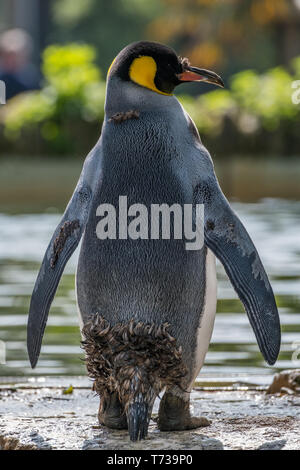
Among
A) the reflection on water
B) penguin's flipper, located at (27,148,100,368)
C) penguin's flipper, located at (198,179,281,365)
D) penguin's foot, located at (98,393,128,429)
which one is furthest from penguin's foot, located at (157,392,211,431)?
the reflection on water

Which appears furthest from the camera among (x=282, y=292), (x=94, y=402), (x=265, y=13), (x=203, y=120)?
(x=265, y=13)

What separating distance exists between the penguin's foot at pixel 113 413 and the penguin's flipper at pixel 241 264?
1.50 feet

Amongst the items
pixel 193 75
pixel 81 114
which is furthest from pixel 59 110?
pixel 193 75

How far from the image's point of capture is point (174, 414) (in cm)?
348

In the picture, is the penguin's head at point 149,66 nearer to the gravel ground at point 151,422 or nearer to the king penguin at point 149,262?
the king penguin at point 149,262

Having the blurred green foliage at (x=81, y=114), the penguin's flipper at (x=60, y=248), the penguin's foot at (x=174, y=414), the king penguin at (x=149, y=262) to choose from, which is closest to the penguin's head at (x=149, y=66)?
the king penguin at (x=149, y=262)

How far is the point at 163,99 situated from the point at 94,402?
116 cm

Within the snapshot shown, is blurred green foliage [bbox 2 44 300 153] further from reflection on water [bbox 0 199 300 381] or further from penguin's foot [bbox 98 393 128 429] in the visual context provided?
penguin's foot [bbox 98 393 128 429]

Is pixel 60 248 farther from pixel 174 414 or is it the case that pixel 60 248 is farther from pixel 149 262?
pixel 174 414

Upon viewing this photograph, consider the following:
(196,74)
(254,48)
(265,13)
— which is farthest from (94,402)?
(254,48)

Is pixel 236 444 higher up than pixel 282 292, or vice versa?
pixel 282 292

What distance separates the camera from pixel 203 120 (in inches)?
480

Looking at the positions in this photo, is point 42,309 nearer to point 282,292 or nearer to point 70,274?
point 282,292

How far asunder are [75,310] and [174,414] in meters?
2.35
